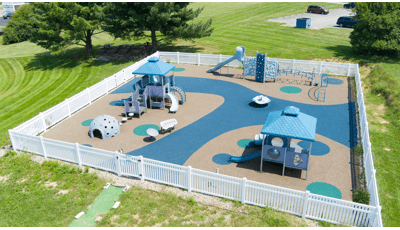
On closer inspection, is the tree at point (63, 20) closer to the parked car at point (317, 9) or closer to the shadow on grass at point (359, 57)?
the shadow on grass at point (359, 57)

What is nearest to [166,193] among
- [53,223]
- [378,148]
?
[53,223]

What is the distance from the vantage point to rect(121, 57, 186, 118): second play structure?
64.1 feet

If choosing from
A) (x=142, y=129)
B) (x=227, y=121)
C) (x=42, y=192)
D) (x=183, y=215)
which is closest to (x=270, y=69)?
(x=227, y=121)

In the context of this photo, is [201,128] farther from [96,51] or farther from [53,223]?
[96,51]

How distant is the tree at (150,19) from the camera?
30.3 m

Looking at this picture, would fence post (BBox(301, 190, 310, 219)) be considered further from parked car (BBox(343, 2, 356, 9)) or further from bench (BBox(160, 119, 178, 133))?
parked car (BBox(343, 2, 356, 9))

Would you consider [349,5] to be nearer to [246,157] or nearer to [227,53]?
→ [227,53]

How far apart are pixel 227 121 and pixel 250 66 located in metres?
8.47

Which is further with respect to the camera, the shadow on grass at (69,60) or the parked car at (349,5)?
the parked car at (349,5)

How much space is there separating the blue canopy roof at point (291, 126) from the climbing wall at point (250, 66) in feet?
40.9

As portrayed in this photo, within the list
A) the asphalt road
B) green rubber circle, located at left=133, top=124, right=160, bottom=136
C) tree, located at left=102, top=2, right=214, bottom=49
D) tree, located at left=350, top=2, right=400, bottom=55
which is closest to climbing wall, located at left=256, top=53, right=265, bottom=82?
tree, located at left=102, top=2, right=214, bottom=49

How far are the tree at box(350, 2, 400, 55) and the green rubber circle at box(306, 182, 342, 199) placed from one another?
20.4 metres

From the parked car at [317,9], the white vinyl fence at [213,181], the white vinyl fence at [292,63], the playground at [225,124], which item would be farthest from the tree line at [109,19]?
the parked car at [317,9]

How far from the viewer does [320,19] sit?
150 feet
